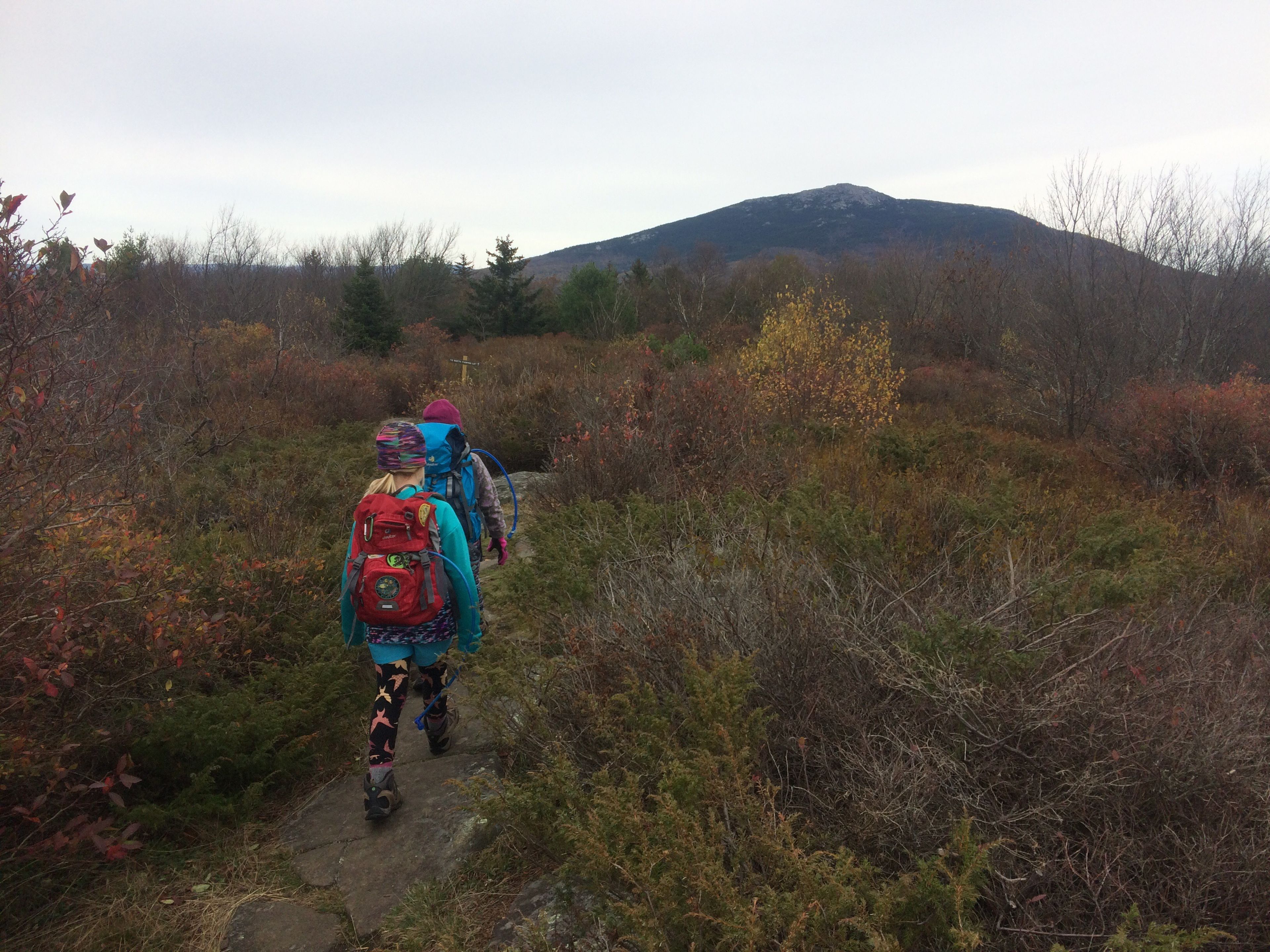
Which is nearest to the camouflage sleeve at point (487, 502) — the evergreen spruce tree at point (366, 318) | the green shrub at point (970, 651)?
the green shrub at point (970, 651)

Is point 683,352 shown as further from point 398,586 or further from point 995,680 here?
point 995,680

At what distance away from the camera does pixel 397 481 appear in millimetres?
2680

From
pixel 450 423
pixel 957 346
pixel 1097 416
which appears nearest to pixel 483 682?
pixel 450 423

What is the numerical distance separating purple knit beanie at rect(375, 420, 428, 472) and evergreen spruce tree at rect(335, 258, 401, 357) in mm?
19833

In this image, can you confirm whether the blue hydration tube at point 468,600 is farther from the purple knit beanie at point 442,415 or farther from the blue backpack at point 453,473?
the purple knit beanie at point 442,415

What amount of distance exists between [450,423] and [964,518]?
3316mm

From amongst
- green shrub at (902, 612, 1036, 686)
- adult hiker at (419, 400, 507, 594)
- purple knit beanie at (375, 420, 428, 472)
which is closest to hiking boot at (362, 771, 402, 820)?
adult hiker at (419, 400, 507, 594)

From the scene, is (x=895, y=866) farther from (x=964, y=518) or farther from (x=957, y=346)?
(x=957, y=346)

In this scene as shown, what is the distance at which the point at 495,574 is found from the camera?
5.08m

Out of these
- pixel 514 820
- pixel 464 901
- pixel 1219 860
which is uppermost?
pixel 1219 860

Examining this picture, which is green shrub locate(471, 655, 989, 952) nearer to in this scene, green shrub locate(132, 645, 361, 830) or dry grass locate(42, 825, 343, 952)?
dry grass locate(42, 825, 343, 952)

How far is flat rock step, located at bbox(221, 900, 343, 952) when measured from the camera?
216 cm

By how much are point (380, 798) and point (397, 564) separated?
98 centimetres

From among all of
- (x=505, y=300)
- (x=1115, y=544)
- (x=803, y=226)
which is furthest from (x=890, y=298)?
(x=803, y=226)
